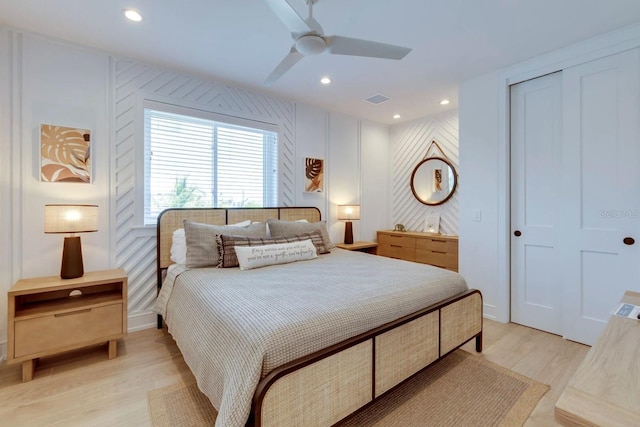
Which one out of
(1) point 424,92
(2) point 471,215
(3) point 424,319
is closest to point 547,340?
(2) point 471,215

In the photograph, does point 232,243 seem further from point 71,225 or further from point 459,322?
Result: point 459,322

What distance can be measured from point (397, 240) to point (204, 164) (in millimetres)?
2945

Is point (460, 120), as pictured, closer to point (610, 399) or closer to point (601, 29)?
point (601, 29)

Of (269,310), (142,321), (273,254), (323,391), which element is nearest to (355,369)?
(323,391)

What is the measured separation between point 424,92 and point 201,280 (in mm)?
3310

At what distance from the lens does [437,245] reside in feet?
12.8

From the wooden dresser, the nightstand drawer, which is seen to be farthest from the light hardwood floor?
the wooden dresser

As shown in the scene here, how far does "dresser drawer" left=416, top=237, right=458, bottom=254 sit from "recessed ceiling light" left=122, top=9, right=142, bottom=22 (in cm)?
387

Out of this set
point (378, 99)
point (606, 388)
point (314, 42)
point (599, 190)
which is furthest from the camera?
point (378, 99)

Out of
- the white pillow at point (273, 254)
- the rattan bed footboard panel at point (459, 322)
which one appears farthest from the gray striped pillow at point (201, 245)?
the rattan bed footboard panel at point (459, 322)

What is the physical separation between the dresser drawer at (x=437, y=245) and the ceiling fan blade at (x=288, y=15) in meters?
3.06

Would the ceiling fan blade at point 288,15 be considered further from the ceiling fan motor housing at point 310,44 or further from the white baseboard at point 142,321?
the white baseboard at point 142,321

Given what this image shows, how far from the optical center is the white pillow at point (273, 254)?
254 centimetres

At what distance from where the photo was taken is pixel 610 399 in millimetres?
695
